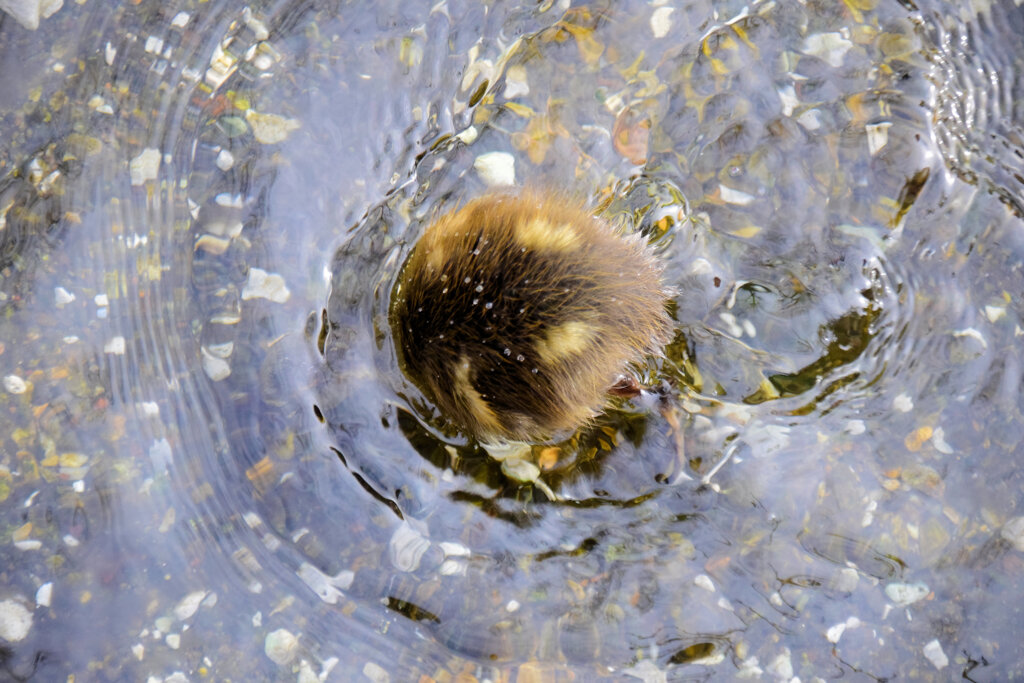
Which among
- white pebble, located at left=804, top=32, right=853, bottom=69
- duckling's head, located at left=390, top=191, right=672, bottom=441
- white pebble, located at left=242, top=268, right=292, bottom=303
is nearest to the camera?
duckling's head, located at left=390, top=191, right=672, bottom=441

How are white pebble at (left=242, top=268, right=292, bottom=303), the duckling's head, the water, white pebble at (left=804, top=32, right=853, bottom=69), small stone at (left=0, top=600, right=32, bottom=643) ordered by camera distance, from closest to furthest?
1. the duckling's head
2. small stone at (left=0, top=600, right=32, bottom=643)
3. the water
4. white pebble at (left=242, top=268, right=292, bottom=303)
5. white pebble at (left=804, top=32, right=853, bottom=69)

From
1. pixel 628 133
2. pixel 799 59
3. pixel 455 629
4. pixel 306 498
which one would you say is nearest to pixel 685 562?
pixel 455 629

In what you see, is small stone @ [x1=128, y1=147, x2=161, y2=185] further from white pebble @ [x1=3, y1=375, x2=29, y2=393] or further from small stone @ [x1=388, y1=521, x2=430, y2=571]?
small stone @ [x1=388, y1=521, x2=430, y2=571]

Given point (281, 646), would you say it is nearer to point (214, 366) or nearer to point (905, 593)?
point (214, 366)

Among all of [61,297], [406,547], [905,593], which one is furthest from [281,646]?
[905,593]

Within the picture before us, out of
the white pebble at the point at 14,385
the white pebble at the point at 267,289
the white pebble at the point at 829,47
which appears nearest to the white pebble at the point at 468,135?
the white pebble at the point at 267,289

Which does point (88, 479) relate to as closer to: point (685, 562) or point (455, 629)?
point (455, 629)

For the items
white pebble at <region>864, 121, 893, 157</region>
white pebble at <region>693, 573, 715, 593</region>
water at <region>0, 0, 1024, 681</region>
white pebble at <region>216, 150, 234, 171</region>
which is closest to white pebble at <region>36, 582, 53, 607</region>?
water at <region>0, 0, 1024, 681</region>
